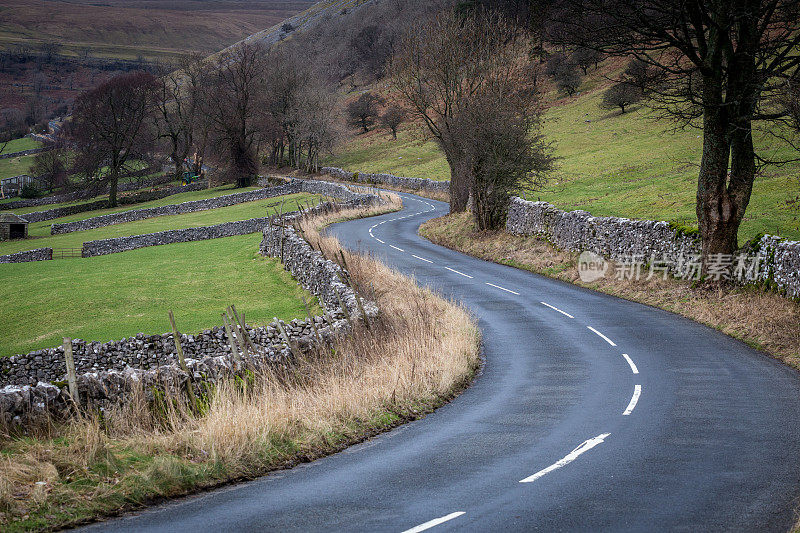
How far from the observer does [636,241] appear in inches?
957

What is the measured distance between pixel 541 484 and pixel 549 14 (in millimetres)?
15831

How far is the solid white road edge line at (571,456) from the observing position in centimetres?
835

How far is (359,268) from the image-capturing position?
982 inches

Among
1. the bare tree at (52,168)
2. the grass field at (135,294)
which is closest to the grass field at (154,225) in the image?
the grass field at (135,294)

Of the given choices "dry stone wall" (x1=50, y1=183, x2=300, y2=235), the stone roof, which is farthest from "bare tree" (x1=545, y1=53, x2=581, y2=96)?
the stone roof

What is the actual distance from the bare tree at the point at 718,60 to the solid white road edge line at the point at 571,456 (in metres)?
12.1

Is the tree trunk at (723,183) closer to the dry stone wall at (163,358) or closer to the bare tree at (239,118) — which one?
the dry stone wall at (163,358)

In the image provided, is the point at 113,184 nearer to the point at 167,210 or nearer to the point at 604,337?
the point at 167,210

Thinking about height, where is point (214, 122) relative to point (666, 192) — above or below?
above

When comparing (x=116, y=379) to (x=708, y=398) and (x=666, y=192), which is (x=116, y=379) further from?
(x=666, y=192)

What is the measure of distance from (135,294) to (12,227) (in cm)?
4044

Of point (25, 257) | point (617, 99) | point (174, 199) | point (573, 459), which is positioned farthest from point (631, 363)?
point (174, 199)

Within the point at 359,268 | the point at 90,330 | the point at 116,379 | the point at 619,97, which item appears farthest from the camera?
the point at 619,97

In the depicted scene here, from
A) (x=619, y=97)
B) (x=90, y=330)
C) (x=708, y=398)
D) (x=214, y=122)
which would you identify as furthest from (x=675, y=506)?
(x=214, y=122)
